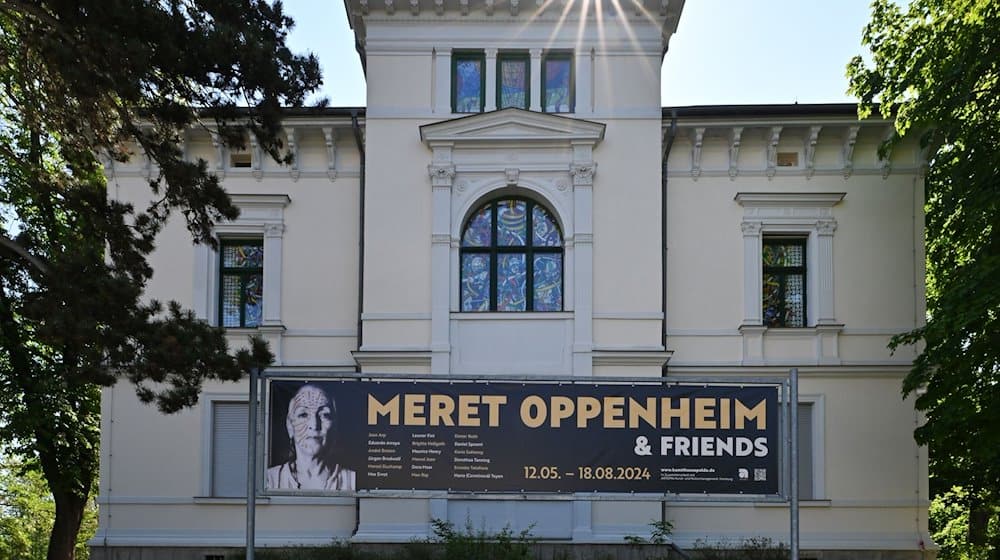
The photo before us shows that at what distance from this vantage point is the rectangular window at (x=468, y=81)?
21438mm

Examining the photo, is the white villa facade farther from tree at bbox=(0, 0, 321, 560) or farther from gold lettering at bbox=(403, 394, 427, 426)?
gold lettering at bbox=(403, 394, 427, 426)

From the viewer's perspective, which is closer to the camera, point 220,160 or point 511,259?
point 511,259

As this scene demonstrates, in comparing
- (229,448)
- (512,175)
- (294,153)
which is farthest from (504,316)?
(229,448)

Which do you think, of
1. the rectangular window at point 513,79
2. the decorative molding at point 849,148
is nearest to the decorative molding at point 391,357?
the rectangular window at point 513,79

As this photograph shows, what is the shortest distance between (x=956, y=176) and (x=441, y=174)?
926 cm

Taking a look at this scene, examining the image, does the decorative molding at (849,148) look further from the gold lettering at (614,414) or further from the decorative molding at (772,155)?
the gold lettering at (614,414)

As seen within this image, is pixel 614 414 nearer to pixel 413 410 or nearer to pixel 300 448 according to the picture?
pixel 413 410

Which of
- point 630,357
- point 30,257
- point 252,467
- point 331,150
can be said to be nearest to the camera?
point 252,467

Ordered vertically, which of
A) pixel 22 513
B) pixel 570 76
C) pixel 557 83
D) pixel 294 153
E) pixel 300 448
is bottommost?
pixel 22 513

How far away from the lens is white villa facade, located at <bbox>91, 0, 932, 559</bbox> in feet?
68.7

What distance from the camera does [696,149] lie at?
71.9 feet

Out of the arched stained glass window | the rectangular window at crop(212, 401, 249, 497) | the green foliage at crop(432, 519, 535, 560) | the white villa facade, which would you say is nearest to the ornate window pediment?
the white villa facade

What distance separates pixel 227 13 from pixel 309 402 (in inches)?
206

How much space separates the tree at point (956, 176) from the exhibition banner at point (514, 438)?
5203 millimetres
